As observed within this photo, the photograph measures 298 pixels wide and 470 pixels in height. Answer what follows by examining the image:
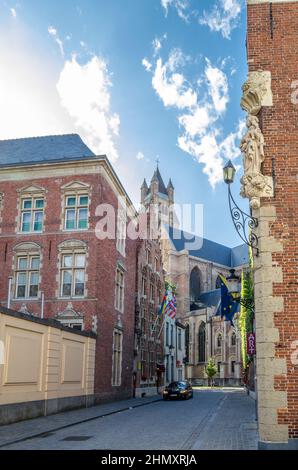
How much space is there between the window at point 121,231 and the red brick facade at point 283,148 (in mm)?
18085

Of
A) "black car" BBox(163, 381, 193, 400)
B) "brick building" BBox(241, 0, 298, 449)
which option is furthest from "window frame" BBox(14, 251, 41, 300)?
"brick building" BBox(241, 0, 298, 449)

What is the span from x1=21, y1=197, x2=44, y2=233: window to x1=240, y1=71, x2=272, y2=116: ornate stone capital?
53.4 feet

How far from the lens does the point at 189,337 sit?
76.2 metres

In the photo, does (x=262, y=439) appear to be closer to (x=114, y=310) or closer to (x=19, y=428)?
(x=19, y=428)

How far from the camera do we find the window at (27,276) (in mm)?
24656

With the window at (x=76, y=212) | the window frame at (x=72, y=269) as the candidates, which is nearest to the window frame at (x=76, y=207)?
the window at (x=76, y=212)

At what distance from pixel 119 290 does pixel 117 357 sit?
3.86 m

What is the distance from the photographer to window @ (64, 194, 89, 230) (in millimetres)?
25000

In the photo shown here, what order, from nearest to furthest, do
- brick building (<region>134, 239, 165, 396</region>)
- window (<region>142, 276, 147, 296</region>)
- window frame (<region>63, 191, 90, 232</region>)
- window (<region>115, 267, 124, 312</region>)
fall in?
window frame (<region>63, 191, 90, 232</region>) < window (<region>115, 267, 124, 312</region>) < brick building (<region>134, 239, 165, 396</region>) < window (<region>142, 276, 147, 296</region>)

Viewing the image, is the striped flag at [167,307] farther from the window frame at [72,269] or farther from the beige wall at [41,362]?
the beige wall at [41,362]

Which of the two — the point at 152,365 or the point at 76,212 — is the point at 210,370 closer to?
the point at 152,365

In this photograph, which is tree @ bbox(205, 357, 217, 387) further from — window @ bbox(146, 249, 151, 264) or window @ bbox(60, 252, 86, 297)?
window @ bbox(60, 252, 86, 297)

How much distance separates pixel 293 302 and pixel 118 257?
19307 millimetres

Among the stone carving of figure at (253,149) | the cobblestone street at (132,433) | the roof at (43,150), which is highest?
the roof at (43,150)
